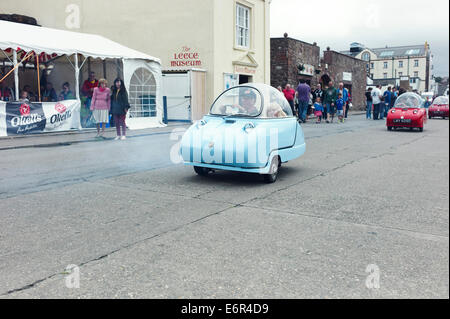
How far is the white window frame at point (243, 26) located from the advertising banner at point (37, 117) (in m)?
11.0

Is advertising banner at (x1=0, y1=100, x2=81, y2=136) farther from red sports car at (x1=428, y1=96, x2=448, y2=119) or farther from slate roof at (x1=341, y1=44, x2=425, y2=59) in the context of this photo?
slate roof at (x1=341, y1=44, x2=425, y2=59)

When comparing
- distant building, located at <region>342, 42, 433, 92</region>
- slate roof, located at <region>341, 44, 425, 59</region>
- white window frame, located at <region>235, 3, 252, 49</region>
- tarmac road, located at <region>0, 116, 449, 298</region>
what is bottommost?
tarmac road, located at <region>0, 116, 449, 298</region>

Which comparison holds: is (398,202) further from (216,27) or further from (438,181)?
(216,27)

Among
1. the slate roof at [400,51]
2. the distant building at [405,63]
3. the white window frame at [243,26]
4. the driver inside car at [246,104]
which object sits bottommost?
the driver inside car at [246,104]

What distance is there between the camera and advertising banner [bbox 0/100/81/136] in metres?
13.8

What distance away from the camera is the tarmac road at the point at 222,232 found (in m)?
3.27

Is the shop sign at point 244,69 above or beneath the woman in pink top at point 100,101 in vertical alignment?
above

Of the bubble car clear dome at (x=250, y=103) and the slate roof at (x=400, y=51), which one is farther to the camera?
the slate roof at (x=400, y=51)

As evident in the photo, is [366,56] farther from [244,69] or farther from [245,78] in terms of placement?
[244,69]

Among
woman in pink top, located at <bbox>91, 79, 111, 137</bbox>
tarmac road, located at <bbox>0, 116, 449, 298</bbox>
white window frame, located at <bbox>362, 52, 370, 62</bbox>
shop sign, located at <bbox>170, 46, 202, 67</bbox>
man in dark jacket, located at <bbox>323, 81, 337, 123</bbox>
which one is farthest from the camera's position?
white window frame, located at <bbox>362, 52, 370, 62</bbox>

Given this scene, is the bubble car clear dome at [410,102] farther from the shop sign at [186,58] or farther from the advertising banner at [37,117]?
the advertising banner at [37,117]

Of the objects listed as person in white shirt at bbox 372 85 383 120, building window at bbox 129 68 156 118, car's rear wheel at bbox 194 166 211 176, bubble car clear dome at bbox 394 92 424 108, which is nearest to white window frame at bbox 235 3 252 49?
building window at bbox 129 68 156 118

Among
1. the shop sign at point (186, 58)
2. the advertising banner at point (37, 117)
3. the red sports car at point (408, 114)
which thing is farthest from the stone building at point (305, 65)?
the advertising banner at point (37, 117)
